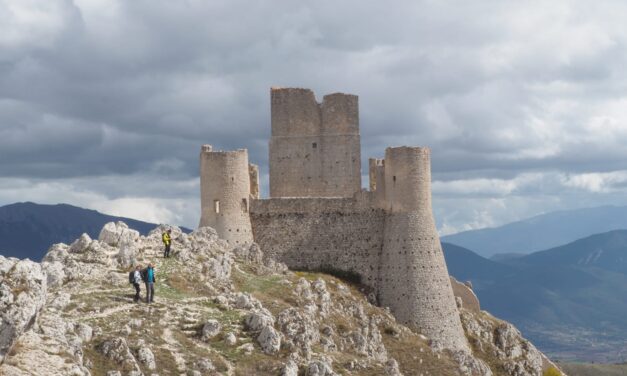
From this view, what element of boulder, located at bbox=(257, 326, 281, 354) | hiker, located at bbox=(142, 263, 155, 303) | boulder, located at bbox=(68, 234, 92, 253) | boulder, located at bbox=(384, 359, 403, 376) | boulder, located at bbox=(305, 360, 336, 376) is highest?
boulder, located at bbox=(68, 234, 92, 253)

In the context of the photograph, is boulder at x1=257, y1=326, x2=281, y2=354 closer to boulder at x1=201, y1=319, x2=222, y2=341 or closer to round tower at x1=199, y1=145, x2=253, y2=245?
boulder at x1=201, y1=319, x2=222, y2=341

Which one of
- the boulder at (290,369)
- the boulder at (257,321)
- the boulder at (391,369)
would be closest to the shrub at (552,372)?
the boulder at (391,369)

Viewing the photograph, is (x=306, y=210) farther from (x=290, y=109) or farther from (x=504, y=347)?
(x=504, y=347)

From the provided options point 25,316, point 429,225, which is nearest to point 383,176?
point 429,225

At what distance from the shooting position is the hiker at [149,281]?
1828 inches

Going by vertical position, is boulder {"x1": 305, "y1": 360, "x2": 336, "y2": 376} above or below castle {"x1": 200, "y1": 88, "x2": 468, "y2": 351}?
below

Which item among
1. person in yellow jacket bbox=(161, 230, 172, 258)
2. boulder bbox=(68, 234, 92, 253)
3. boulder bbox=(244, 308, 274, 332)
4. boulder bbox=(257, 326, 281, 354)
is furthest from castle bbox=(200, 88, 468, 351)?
boulder bbox=(257, 326, 281, 354)

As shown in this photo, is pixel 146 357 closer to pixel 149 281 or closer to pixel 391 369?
pixel 149 281

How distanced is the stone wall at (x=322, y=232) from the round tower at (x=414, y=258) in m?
2.11

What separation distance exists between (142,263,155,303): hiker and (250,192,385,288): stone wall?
90.4ft

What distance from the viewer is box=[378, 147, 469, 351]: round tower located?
71.1 m

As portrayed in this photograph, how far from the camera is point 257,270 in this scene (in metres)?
65.2

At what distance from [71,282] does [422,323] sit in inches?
1213

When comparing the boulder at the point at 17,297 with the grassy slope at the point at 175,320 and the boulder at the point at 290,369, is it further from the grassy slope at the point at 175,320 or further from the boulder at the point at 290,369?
the boulder at the point at 290,369
